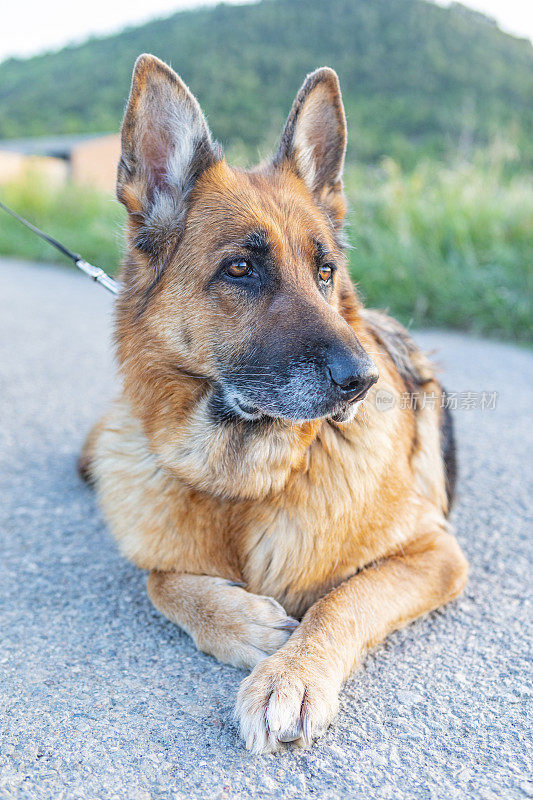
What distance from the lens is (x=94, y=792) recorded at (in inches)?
72.2

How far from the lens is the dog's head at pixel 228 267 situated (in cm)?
252

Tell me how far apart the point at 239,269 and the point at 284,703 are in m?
1.65

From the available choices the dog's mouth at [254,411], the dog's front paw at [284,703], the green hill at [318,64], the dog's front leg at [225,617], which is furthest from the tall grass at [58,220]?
the green hill at [318,64]

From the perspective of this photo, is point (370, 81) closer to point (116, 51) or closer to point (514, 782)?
point (116, 51)

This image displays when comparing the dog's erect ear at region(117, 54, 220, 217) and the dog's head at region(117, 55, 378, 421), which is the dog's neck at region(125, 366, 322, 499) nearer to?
the dog's head at region(117, 55, 378, 421)

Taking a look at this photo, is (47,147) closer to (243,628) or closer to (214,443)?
(214,443)

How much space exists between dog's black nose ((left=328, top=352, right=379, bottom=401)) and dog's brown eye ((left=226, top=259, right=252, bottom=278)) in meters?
0.60

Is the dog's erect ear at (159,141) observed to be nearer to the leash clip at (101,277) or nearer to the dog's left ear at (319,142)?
the dog's left ear at (319,142)

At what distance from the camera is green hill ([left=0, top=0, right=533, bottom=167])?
47.7 m

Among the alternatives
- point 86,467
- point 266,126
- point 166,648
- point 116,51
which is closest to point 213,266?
point 166,648

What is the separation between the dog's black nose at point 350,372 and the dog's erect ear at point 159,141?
1.11 m

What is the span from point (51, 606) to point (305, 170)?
2359 millimetres

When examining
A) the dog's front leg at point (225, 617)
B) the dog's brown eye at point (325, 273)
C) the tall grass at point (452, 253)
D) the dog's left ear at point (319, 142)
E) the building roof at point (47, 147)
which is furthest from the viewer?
the building roof at point (47, 147)

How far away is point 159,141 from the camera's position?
2879mm
